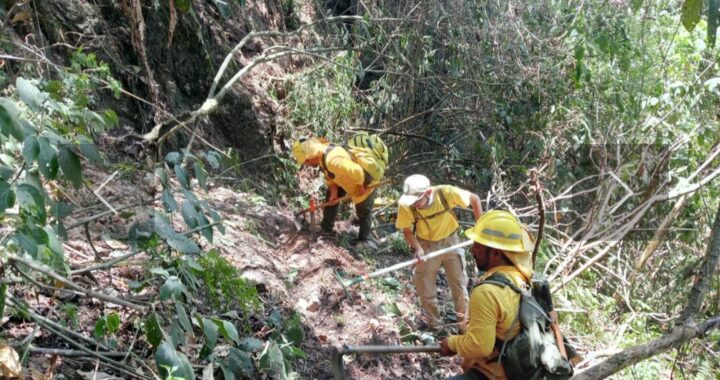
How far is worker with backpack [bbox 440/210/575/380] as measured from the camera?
3441 millimetres

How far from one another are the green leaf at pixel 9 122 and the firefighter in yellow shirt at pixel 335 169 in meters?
4.46

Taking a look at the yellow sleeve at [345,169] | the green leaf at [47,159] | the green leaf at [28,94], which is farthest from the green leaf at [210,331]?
the yellow sleeve at [345,169]

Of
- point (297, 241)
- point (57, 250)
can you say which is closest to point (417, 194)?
point (297, 241)

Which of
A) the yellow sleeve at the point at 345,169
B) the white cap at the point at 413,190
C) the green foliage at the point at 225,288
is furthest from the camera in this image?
the yellow sleeve at the point at 345,169

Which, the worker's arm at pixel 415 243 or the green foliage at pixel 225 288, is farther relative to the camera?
the worker's arm at pixel 415 243

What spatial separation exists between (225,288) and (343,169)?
7.72 feet

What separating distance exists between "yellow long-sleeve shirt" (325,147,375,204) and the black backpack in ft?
10.7

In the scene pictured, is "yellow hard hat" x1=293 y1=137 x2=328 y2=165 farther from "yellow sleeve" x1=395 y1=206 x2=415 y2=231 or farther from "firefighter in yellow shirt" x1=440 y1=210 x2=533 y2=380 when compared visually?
"firefighter in yellow shirt" x1=440 y1=210 x2=533 y2=380

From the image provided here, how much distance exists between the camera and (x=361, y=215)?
7551mm

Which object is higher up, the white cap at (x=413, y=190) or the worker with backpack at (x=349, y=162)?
the white cap at (x=413, y=190)

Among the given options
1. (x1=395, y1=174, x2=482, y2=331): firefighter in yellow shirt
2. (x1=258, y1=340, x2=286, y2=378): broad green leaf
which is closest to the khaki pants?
(x1=395, y1=174, x2=482, y2=331): firefighter in yellow shirt

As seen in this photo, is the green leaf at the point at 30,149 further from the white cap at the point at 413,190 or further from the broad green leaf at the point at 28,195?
the white cap at the point at 413,190

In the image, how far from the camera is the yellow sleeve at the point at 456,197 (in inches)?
235

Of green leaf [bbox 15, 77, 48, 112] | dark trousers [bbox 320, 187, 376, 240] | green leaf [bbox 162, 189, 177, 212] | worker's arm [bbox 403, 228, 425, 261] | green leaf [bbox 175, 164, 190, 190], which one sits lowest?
dark trousers [bbox 320, 187, 376, 240]
